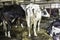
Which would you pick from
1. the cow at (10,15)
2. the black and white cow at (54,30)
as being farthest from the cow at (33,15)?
the black and white cow at (54,30)

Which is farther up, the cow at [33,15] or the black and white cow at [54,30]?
the cow at [33,15]

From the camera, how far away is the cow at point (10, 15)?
2.66 meters

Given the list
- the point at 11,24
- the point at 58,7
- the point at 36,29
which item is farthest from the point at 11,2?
the point at 58,7

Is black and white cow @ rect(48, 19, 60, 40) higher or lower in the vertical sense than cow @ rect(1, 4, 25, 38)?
lower

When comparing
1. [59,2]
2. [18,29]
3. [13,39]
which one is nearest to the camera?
[13,39]

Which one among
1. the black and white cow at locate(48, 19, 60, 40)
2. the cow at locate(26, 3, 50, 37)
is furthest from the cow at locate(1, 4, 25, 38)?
the black and white cow at locate(48, 19, 60, 40)

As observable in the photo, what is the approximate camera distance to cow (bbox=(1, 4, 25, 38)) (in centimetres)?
266

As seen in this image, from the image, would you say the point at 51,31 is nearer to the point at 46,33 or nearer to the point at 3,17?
the point at 46,33

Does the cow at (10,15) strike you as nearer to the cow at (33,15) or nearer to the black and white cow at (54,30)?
the cow at (33,15)

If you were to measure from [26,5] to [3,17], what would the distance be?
51 centimetres

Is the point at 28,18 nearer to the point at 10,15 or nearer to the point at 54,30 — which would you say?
the point at 10,15

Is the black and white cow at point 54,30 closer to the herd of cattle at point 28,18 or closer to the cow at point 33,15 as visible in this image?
the herd of cattle at point 28,18

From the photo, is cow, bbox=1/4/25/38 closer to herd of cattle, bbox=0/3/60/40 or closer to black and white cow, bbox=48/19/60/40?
herd of cattle, bbox=0/3/60/40

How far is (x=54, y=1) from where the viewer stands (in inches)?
118
